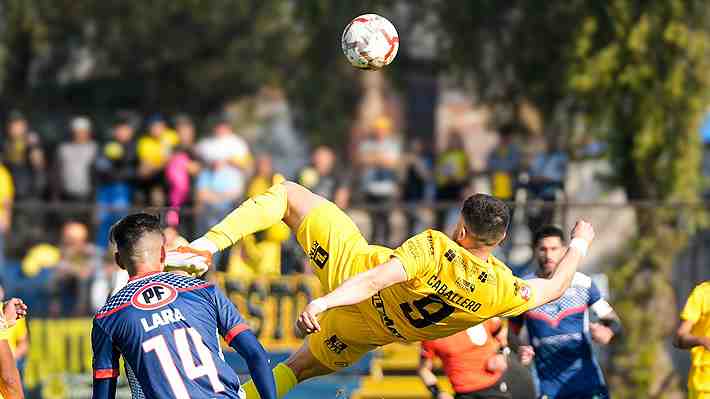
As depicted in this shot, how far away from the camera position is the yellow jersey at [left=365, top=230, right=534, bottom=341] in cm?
769

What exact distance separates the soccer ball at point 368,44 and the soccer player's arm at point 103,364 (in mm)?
3287

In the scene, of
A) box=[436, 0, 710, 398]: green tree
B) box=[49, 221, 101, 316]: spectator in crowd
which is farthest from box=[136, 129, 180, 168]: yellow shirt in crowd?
box=[436, 0, 710, 398]: green tree

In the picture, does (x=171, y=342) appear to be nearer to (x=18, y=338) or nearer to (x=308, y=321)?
(x=308, y=321)

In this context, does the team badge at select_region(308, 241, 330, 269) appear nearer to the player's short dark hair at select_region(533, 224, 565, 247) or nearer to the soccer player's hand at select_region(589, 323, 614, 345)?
the player's short dark hair at select_region(533, 224, 565, 247)

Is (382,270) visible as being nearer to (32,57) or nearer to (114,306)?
(114,306)

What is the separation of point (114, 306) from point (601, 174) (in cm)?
997

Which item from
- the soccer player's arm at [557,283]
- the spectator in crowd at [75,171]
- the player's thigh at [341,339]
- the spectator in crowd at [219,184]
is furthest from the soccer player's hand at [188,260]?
the spectator in crowd at [75,171]

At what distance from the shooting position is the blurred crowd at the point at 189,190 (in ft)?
45.6

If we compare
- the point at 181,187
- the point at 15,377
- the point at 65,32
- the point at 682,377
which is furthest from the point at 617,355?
the point at 65,32

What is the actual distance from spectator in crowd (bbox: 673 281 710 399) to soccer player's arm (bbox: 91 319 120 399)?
415 centimetres

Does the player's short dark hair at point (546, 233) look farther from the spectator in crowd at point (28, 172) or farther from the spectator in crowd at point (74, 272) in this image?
the spectator in crowd at point (28, 172)

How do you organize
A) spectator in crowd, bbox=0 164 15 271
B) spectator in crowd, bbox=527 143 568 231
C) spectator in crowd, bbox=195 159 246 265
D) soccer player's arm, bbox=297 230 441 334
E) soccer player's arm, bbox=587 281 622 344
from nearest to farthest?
soccer player's arm, bbox=297 230 441 334
soccer player's arm, bbox=587 281 622 344
spectator in crowd, bbox=527 143 568 231
spectator in crowd, bbox=0 164 15 271
spectator in crowd, bbox=195 159 246 265

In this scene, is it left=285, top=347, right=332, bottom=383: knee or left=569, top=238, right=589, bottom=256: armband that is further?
left=285, top=347, right=332, bottom=383: knee

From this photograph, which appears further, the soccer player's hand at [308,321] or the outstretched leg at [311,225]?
the outstretched leg at [311,225]
